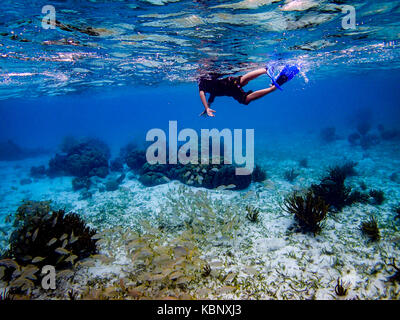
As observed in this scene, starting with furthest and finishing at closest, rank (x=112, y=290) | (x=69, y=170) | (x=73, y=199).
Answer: (x=69, y=170), (x=73, y=199), (x=112, y=290)

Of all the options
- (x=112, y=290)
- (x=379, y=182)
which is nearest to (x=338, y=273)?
(x=112, y=290)

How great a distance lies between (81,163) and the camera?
18.0 metres

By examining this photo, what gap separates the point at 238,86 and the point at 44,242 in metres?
8.04

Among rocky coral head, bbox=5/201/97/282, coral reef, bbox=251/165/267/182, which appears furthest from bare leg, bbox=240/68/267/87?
rocky coral head, bbox=5/201/97/282

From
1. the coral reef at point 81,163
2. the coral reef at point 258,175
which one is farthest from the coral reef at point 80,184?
the coral reef at point 258,175

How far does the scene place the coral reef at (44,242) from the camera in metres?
5.00

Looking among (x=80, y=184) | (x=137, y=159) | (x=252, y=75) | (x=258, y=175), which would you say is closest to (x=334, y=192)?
(x=258, y=175)

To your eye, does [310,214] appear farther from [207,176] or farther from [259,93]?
[207,176]

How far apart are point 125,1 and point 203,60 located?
8118 mm

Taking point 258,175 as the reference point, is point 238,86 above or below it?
above

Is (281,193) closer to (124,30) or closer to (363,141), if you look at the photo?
(124,30)

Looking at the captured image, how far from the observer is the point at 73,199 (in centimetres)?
1337

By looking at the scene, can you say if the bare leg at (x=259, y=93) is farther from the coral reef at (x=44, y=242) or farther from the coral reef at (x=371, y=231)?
the coral reef at (x=44, y=242)

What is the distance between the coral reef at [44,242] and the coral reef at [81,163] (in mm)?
12187
